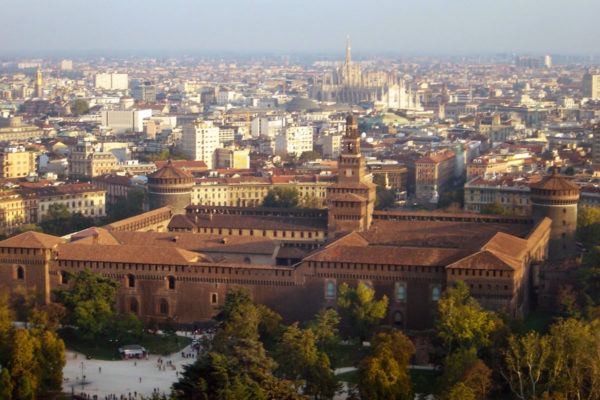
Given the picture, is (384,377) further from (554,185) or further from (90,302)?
(554,185)

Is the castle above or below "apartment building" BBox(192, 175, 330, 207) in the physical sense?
above

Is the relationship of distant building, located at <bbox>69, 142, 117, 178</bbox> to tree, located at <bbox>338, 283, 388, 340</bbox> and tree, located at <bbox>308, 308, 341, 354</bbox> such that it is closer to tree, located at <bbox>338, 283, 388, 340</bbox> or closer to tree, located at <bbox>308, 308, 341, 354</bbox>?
tree, located at <bbox>338, 283, 388, 340</bbox>

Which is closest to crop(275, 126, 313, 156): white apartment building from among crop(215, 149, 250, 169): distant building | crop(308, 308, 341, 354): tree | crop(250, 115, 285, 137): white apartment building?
crop(215, 149, 250, 169): distant building

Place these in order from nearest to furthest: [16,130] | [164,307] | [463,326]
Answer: [463,326] → [164,307] → [16,130]

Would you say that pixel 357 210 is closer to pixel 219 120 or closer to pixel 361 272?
pixel 361 272

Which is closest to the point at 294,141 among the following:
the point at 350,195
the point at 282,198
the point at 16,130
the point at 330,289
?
the point at 16,130

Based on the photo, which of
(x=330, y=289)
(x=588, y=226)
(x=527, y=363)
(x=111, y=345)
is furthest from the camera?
(x=588, y=226)
